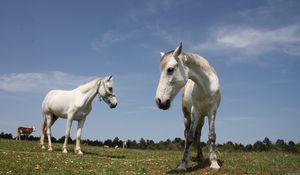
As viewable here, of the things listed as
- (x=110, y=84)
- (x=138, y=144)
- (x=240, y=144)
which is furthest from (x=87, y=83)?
(x=138, y=144)

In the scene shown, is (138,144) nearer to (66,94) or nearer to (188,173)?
(66,94)

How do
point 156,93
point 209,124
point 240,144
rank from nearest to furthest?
1. point 156,93
2. point 209,124
3. point 240,144

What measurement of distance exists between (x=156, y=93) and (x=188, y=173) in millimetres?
2722

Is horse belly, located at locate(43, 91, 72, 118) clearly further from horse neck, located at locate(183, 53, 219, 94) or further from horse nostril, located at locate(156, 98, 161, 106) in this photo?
horse nostril, located at locate(156, 98, 161, 106)

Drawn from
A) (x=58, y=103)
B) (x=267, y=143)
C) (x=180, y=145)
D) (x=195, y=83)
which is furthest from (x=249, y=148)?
(x=195, y=83)

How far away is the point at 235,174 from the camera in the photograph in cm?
1164

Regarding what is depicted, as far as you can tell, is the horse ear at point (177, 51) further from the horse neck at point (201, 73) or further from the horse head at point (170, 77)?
the horse neck at point (201, 73)

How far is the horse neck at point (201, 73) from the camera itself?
1212 centimetres

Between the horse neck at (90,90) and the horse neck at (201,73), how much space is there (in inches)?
383

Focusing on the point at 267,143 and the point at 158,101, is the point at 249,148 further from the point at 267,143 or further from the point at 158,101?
the point at 158,101

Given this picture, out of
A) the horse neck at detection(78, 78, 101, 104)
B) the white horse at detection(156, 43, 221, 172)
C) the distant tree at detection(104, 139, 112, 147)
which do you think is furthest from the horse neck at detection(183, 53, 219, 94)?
the distant tree at detection(104, 139, 112, 147)

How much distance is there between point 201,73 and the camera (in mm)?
12422

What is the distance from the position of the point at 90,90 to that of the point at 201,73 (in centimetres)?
1013

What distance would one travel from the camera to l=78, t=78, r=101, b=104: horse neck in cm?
2114
